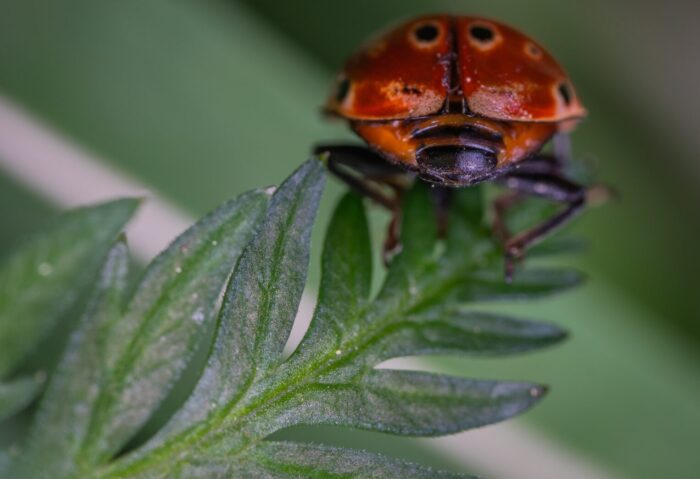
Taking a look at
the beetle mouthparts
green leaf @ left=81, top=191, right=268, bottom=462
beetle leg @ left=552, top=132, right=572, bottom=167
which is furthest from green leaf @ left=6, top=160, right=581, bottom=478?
beetle leg @ left=552, top=132, right=572, bottom=167

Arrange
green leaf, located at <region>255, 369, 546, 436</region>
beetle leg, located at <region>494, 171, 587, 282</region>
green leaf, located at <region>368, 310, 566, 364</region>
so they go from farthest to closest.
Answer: beetle leg, located at <region>494, 171, 587, 282</region> < green leaf, located at <region>368, 310, 566, 364</region> < green leaf, located at <region>255, 369, 546, 436</region>

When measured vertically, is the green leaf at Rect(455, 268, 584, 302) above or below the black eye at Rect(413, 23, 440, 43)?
below

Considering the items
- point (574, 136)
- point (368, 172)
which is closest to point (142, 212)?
point (368, 172)

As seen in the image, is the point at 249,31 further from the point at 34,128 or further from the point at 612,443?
the point at 612,443

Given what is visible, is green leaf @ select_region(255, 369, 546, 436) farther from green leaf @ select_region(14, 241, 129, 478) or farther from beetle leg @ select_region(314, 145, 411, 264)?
beetle leg @ select_region(314, 145, 411, 264)

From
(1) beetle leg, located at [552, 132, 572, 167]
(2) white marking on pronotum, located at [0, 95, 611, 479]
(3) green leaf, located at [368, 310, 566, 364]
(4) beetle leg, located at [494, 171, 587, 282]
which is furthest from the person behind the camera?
(2) white marking on pronotum, located at [0, 95, 611, 479]

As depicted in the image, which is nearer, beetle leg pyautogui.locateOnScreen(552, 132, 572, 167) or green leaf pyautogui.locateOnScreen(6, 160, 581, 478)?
green leaf pyautogui.locateOnScreen(6, 160, 581, 478)

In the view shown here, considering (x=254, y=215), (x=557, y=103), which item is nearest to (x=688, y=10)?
(x=557, y=103)
